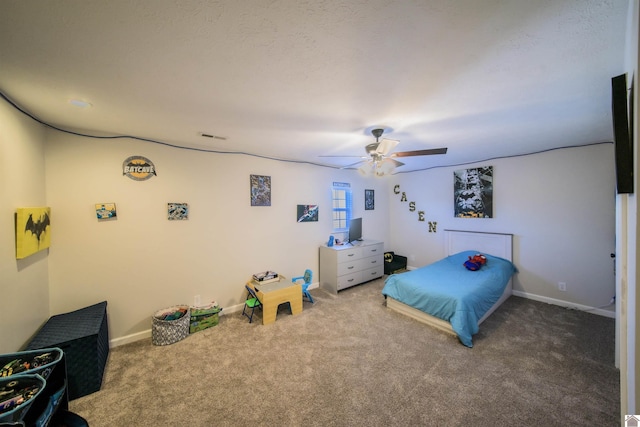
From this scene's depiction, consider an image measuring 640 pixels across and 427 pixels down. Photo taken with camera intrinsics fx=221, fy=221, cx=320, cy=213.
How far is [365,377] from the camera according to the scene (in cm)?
195

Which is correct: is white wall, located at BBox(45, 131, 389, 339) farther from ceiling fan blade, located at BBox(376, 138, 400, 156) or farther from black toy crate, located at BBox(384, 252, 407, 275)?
black toy crate, located at BBox(384, 252, 407, 275)

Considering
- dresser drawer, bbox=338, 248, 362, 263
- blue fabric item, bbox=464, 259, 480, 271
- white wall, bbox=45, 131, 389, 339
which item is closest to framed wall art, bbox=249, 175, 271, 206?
white wall, bbox=45, 131, 389, 339

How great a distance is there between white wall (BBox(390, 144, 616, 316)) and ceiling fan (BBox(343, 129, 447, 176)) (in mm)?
2348

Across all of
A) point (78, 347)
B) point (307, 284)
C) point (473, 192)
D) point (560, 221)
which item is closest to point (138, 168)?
point (78, 347)

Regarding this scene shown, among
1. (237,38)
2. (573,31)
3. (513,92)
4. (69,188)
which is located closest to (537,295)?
(513,92)

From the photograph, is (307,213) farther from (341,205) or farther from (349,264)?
(349,264)

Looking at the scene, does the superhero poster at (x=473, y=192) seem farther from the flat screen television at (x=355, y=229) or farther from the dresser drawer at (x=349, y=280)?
the dresser drawer at (x=349, y=280)

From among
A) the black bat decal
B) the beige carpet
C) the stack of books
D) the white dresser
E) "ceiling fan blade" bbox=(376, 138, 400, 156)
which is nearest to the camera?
the beige carpet

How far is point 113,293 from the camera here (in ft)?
7.97

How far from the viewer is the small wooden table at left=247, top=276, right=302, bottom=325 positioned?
111 inches

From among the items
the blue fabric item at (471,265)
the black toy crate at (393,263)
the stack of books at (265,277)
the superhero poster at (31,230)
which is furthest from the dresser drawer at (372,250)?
the superhero poster at (31,230)

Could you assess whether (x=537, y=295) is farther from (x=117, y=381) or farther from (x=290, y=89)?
(x=117, y=381)

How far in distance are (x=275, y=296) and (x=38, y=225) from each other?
2.29 metres

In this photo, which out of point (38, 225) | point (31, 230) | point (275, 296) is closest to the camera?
point (31, 230)
